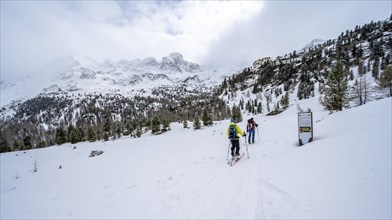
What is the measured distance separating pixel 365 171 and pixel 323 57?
161 metres

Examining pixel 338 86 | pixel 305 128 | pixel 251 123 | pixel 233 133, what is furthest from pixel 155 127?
pixel 305 128

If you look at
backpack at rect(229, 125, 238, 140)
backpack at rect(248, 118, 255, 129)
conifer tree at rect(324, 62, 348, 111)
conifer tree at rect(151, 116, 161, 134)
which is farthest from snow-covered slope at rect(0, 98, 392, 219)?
conifer tree at rect(151, 116, 161, 134)

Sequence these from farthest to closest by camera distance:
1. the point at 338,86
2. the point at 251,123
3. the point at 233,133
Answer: the point at 338,86 → the point at 251,123 → the point at 233,133

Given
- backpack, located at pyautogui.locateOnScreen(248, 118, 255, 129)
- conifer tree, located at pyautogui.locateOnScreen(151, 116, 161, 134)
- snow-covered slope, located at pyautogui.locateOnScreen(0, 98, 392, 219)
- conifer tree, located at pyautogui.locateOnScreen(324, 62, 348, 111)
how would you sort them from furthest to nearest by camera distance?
conifer tree, located at pyautogui.locateOnScreen(151, 116, 161, 134)
conifer tree, located at pyautogui.locateOnScreen(324, 62, 348, 111)
backpack, located at pyautogui.locateOnScreen(248, 118, 255, 129)
snow-covered slope, located at pyautogui.locateOnScreen(0, 98, 392, 219)

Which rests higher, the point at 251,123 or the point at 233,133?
the point at 233,133

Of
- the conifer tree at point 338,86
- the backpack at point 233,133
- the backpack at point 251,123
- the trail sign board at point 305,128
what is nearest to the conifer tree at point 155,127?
the conifer tree at point 338,86

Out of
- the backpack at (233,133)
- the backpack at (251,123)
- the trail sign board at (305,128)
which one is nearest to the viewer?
the backpack at (233,133)

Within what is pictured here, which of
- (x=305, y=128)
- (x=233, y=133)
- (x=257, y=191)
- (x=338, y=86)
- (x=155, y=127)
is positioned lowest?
(x=155, y=127)

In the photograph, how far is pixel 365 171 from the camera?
15.6 feet

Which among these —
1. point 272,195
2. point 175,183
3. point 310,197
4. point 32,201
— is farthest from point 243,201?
point 32,201

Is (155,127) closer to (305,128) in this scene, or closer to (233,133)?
(233,133)

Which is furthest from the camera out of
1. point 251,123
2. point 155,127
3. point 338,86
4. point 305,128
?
point 155,127

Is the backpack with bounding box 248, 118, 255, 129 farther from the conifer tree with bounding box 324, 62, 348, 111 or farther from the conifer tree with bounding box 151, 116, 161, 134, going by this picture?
the conifer tree with bounding box 151, 116, 161, 134

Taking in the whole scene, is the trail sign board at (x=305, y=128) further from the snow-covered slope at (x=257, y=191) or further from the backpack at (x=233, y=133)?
the backpack at (x=233, y=133)
